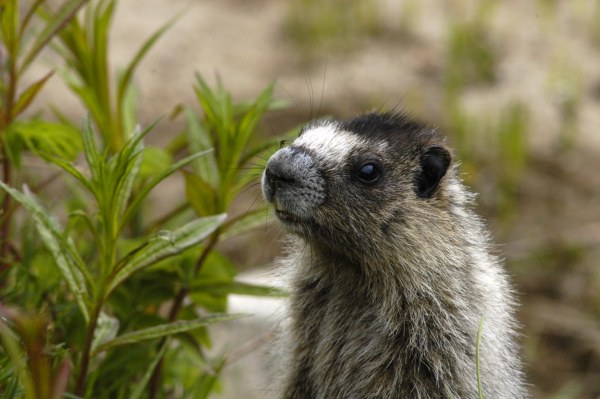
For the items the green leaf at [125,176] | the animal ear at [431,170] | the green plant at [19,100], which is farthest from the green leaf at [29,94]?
the animal ear at [431,170]

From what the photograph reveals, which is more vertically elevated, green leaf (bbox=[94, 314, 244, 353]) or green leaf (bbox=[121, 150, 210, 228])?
green leaf (bbox=[121, 150, 210, 228])

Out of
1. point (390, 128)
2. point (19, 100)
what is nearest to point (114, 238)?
point (19, 100)

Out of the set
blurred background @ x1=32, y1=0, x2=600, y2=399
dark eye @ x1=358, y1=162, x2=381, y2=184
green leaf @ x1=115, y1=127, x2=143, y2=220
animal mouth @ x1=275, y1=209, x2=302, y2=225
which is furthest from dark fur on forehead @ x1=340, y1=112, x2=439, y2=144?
blurred background @ x1=32, y1=0, x2=600, y2=399

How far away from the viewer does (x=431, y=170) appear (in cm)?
342

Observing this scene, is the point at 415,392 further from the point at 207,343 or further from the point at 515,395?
the point at 207,343

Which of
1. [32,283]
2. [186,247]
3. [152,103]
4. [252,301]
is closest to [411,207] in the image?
[186,247]

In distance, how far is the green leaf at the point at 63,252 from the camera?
2.91 meters

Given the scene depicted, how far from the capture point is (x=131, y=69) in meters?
3.71

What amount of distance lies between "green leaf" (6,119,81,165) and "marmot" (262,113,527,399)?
2.82 ft

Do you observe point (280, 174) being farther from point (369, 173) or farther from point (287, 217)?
point (369, 173)

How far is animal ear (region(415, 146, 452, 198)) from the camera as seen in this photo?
3418mm

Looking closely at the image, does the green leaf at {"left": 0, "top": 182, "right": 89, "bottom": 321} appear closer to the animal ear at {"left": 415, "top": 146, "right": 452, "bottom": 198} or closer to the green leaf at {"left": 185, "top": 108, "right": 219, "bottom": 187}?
the green leaf at {"left": 185, "top": 108, "right": 219, "bottom": 187}

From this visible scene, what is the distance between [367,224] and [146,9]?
6089 mm

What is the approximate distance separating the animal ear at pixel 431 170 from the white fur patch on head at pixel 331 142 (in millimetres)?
266
